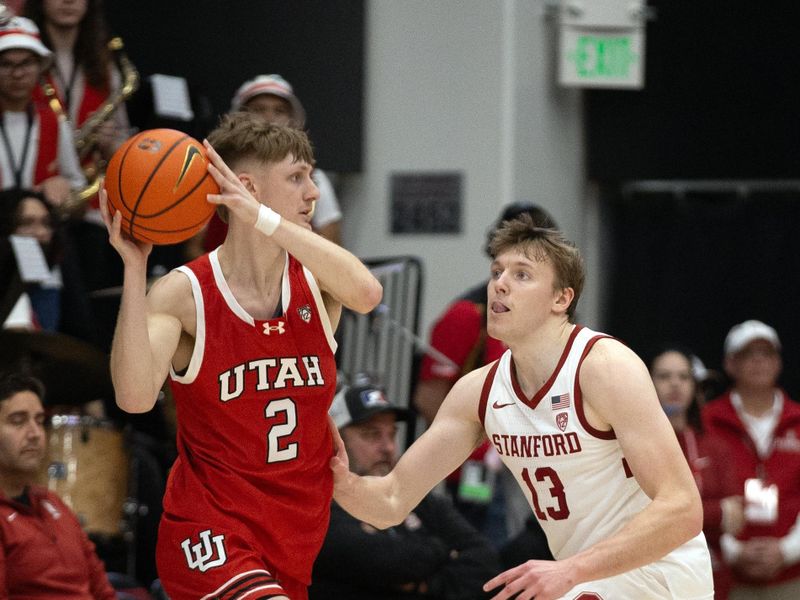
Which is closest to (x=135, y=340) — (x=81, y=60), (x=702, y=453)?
(x=81, y=60)

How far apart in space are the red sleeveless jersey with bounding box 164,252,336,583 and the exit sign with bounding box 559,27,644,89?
5.92 meters

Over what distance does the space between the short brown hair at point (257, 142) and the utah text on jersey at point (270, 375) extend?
1.74 feet

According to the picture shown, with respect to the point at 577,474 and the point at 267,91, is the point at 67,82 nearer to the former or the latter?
the point at 267,91

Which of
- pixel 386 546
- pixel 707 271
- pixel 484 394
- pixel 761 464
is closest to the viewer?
pixel 484 394

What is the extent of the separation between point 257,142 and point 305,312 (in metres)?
0.57

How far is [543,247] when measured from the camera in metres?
4.82

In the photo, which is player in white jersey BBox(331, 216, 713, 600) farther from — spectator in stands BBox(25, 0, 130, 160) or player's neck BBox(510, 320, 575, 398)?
spectator in stands BBox(25, 0, 130, 160)

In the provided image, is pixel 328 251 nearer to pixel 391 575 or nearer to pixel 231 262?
pixel 231 262

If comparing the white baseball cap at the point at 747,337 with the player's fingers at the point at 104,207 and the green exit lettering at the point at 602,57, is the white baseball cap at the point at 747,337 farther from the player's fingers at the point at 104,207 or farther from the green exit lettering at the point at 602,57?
the player's fingers at the point at 104,207

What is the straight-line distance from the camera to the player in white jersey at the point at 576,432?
Answer: 4.48m

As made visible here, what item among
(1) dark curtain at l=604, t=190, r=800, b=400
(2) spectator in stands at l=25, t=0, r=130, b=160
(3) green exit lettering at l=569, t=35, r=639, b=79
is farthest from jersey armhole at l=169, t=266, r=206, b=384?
(1) dark curtain at l=604, t=190, r=800, b=400

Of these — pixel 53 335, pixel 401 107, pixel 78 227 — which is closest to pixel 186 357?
pixel 53 335

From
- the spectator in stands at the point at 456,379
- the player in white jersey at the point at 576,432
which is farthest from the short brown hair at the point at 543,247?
the spectator in stands at the point at 456,379

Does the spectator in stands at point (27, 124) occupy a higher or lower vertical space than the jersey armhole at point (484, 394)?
higher
